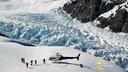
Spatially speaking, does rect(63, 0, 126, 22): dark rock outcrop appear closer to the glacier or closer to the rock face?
the rock face

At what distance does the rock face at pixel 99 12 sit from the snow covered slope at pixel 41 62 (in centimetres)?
5696

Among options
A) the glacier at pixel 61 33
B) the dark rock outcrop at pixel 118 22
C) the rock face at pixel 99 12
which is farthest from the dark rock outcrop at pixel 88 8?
the dark rock outcrop at pixel 118 22

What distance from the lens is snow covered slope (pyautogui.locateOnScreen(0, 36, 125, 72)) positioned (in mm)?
61031

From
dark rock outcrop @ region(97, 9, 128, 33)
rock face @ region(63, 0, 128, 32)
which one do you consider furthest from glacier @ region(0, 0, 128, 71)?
dark rock outcrop @ region(97, 9, 128, 33)

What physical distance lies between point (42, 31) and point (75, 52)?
4601cm

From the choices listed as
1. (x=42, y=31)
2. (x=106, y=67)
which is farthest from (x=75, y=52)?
(x=42, y=31)

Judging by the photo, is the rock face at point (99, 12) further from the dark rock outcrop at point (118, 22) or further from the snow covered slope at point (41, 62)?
the snow covered slope at point (41, 62)

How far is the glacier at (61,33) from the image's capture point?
106 meters

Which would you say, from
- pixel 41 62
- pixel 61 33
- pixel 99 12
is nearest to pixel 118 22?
pixel 99 12

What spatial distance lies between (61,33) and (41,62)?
5222 centimetres

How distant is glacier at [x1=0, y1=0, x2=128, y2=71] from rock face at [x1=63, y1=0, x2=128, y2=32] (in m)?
3.22

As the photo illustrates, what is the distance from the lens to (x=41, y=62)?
2562 inches

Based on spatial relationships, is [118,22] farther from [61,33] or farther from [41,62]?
[41,62]

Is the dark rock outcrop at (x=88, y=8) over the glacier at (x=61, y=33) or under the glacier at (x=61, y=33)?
over
